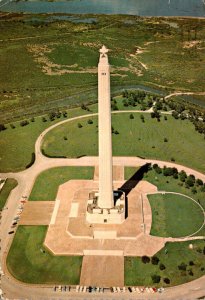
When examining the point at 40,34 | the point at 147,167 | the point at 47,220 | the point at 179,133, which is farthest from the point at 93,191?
the point at 40,34

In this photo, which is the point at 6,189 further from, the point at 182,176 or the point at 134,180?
the point at 182,176

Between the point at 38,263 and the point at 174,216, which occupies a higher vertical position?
the point at 174,216

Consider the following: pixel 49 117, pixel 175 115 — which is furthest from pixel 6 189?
pixel 175 115

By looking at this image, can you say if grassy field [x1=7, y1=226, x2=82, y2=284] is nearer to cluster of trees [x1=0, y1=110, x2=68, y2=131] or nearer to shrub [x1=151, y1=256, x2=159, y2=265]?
shrub [x1=151, y1=256, x2=159, y2=265]

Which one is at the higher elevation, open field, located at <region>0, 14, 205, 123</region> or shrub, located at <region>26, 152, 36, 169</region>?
open field, located at <region>0, 14, 205, 123</region>

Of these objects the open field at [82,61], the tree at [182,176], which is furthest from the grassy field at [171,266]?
the open field at [82,61]

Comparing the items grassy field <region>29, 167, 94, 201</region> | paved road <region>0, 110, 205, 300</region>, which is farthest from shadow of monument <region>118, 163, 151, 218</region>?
grassy field <region>29, 167, 94, 201</region>
